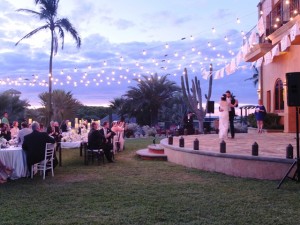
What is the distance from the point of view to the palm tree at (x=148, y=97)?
3528 cm

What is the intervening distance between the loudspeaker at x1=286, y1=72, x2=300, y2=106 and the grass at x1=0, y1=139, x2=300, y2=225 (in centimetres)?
165

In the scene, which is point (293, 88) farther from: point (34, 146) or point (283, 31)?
point (283, 31)

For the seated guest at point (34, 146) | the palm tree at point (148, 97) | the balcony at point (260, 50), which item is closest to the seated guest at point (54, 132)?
the seated guest at point (34, 146)

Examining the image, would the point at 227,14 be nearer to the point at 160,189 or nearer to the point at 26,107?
the point at 160,189

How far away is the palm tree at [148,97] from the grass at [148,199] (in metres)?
24.7

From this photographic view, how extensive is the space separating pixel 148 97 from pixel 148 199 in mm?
28341

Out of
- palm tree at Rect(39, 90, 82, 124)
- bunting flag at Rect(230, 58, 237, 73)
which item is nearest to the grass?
bunting flag at Rect(230, 58, 237, 73)

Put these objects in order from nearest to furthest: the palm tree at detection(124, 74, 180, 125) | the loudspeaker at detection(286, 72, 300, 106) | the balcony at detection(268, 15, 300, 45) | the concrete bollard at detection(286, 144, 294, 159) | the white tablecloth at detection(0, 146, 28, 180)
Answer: the loudspeaker at detection(286, 72, 300, 106)
the concrete bollard at detection(286, 144, 294, 159)
the white tablecloth at detection(0, 146, 28, 180)
the balcony at detection(268, 15, 300, 45)
the palm tree at detection(124, 74, 180, 125)

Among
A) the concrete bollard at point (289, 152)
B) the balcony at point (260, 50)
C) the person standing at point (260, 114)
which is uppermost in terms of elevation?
the balcony at point (260, 50)

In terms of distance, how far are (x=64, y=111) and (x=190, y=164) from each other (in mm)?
22209

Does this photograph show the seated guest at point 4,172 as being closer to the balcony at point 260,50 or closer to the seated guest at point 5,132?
the seated guest at point 5,132

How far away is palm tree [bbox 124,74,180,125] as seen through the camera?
35.3 meters

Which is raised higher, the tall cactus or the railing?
the railing

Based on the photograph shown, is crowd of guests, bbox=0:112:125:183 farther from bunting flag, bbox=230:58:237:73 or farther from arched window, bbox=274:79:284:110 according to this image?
arched window, bbox=274:79:284:110
